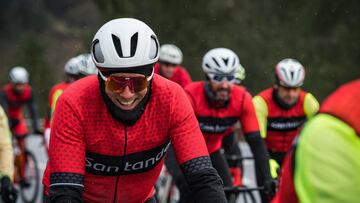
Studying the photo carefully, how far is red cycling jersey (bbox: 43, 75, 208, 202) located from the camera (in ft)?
11.6

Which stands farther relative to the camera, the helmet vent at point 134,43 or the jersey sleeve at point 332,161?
the helmet vent at point 134,43

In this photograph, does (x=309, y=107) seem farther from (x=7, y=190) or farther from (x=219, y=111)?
(x=7, y=190)

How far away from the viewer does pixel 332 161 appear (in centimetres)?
192

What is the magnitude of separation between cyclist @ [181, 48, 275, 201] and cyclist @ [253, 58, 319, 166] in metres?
0.73

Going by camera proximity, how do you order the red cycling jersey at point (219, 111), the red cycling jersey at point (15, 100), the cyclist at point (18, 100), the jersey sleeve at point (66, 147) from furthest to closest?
the red cycling jersey at point (15, 100) < the cyclist at point (18, 100) < the red cycling jersey at point (219, 111) < the jersey sleeve at point (66, 147)

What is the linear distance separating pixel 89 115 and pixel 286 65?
4.41m

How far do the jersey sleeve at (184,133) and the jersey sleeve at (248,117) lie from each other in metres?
2.67

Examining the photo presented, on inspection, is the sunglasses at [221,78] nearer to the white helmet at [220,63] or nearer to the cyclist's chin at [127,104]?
the white helmet at [220,63]

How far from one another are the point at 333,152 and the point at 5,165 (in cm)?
390

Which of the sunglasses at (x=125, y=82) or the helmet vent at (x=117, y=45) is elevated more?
the helmet vent at (x=117, y=45)

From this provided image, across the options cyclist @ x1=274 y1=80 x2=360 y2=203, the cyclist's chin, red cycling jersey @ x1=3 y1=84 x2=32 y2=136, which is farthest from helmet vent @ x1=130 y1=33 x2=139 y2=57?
red cycling jersey @ x1=3 y1=84 x2=32 y2=136

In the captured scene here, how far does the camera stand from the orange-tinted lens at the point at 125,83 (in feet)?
11.6

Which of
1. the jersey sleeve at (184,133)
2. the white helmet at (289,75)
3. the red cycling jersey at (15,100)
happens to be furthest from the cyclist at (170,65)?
the jersey sleeve at (184,133)

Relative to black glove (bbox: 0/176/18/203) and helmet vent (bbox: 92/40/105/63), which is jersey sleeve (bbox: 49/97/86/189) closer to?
helmet vent (bbox: 92/40/105/63)
